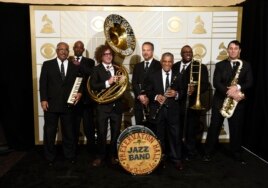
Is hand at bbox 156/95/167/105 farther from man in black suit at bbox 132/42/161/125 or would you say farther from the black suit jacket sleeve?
the black suit jacket sleeve

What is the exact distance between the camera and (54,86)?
423cm

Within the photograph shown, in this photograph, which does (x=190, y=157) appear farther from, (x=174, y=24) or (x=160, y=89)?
(x=174, y=24)

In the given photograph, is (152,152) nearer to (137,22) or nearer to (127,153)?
(127,153)

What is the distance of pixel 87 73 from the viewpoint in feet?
14.9

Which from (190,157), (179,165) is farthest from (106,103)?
(190,157)

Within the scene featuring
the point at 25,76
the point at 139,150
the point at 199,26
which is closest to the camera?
the point at 139,150

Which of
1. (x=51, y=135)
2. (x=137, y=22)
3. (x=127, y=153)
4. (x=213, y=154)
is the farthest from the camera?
(x=137, y=22)

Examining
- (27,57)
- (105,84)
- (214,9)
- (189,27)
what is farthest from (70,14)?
(214,9)

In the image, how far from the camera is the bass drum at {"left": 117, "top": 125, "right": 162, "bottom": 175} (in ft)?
12.4

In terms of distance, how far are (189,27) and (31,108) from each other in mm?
3163

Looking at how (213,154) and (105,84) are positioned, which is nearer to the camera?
(105,84)

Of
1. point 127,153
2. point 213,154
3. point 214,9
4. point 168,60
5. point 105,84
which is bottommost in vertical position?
point 213,154

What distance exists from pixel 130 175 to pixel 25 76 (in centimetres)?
253

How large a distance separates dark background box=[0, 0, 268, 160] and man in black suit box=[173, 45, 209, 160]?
3.23ft
